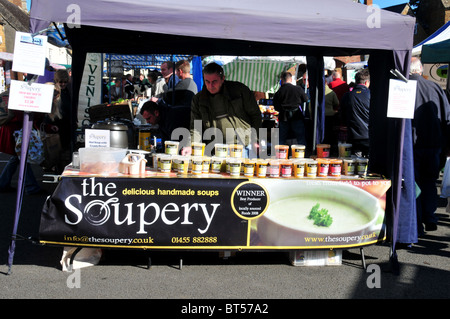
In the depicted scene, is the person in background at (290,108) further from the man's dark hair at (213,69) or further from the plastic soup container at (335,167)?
the plastic soup container at (335,167)

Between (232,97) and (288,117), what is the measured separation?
3.28 meters

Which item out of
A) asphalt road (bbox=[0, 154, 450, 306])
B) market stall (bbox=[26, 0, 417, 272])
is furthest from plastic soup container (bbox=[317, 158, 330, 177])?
asphalt road (bbox=[0, 154, 450, 306])

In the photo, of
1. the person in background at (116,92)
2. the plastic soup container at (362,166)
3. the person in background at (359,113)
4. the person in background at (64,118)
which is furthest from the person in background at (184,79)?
the person in background at (116,92)

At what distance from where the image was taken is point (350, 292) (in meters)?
3.75

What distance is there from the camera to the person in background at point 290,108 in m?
7.88

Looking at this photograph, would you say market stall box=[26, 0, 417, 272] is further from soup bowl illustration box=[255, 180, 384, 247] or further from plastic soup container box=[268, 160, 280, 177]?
plastic soup container box=[268, 160, 280, 177]

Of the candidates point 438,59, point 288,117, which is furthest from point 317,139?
point 438,59

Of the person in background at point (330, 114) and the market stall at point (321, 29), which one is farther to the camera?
the person in background at point (330, 114)

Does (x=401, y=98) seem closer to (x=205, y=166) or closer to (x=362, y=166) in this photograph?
(x=362, y=166)

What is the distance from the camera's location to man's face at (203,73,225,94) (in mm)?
4725

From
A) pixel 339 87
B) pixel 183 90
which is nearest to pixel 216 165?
pixel 183 90

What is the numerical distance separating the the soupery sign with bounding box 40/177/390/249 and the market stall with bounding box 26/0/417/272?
41 centimetres

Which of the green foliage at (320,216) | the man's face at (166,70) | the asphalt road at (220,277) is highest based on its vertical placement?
the man's face at (166,70)

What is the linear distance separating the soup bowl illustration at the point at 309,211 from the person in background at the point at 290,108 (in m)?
3.96
